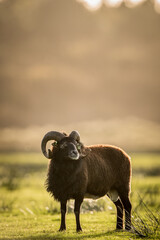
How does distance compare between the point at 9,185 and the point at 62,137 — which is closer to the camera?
the point at 62,137

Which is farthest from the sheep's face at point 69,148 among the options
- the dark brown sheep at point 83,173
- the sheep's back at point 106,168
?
the sheep's back at point 106,168

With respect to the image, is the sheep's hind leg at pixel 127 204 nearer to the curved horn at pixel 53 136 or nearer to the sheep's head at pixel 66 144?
the sheep's head at pixel 66 144

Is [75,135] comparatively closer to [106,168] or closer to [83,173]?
[83,173]

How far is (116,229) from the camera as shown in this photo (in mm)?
12562

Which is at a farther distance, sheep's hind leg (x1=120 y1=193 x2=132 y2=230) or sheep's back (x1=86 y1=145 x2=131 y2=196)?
sheep's hind leg (x1=120 y1=193 x2=132 y2=230)

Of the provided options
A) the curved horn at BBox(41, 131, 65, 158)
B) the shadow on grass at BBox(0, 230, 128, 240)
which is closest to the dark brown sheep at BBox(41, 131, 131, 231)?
the curved horn at BBox(41, 131, 65, 158)

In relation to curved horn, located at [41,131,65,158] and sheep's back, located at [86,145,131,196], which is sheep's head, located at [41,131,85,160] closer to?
curved horn, located at [41,131,65,158]

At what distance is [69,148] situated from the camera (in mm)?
11273

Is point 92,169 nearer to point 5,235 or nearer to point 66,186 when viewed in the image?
point 66,186

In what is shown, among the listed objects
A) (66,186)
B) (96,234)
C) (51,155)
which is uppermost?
(51,155)

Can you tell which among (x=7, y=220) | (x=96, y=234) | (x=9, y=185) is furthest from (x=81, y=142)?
(x=9, y=185)

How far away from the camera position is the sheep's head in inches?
442

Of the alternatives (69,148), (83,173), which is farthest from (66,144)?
(83,173)

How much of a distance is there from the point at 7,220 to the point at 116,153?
556 cm
